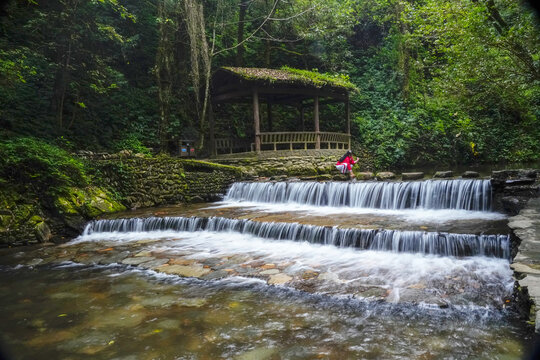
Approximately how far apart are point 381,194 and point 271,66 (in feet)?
47.9

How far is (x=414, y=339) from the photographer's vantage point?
249 cm

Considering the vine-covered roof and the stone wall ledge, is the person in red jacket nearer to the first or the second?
the vine-covered roof

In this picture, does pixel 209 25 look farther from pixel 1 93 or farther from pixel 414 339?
pixel 414 339

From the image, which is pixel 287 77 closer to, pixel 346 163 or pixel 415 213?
pixel 346 163

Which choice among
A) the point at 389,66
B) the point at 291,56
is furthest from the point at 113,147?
the point at 389,66

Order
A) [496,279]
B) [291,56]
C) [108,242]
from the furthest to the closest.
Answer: [291,56] < [108,242] < [496,279]

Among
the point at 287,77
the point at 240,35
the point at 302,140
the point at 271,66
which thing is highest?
the point at 240,35

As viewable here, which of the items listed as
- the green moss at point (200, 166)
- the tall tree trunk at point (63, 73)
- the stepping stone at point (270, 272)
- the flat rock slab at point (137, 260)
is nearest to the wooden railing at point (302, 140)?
the green moss at point (200, 166)

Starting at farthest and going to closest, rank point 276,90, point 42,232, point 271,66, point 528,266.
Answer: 1. point 271,66
2. point 276,90
3. point 42,232
4. point 528,266

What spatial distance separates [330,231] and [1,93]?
10.4 m

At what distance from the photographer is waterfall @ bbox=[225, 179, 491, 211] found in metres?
7.23

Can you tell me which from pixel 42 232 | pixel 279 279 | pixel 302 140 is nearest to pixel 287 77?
pixel 302 140

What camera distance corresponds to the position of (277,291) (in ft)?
11.8

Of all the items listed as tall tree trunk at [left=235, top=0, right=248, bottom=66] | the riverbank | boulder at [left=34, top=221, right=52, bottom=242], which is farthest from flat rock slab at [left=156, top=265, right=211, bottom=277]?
tall tree trunk at [left=235, top=0, right=248, bottom=66]
